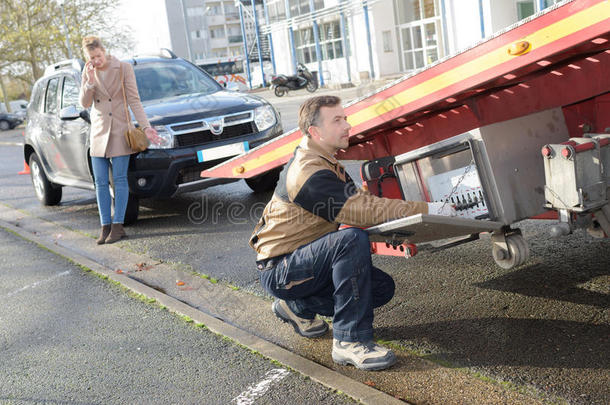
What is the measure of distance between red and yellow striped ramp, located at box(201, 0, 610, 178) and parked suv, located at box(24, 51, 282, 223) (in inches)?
105

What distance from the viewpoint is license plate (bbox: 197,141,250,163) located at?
7.18 meters

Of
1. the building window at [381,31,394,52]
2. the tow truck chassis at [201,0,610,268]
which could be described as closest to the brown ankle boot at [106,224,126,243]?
the tow truck chassis at [201,0,610,268]

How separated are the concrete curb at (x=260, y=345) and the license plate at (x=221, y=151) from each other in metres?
1.70

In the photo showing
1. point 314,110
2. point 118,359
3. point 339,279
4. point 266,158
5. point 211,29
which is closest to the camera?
point 339,279

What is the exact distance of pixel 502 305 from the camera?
3.93 m

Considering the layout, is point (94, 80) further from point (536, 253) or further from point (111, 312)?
point (536, 253)

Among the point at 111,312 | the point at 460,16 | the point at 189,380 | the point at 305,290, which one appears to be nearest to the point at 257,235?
the point at 305,290

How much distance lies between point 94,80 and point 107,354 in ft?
11.4

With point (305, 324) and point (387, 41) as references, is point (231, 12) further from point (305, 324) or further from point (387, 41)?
point (305, 324)

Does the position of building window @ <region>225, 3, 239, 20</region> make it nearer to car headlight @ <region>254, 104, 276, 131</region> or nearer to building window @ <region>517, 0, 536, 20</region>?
building window @ <region>517, 0, 536, 20</region>

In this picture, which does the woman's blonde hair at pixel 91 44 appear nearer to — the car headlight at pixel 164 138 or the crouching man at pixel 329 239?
the car headlight at pixel 164 138

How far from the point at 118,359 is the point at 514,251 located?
89.5 inches

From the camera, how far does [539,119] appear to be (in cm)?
379

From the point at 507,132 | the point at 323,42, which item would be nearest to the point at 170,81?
the point at 507,132
